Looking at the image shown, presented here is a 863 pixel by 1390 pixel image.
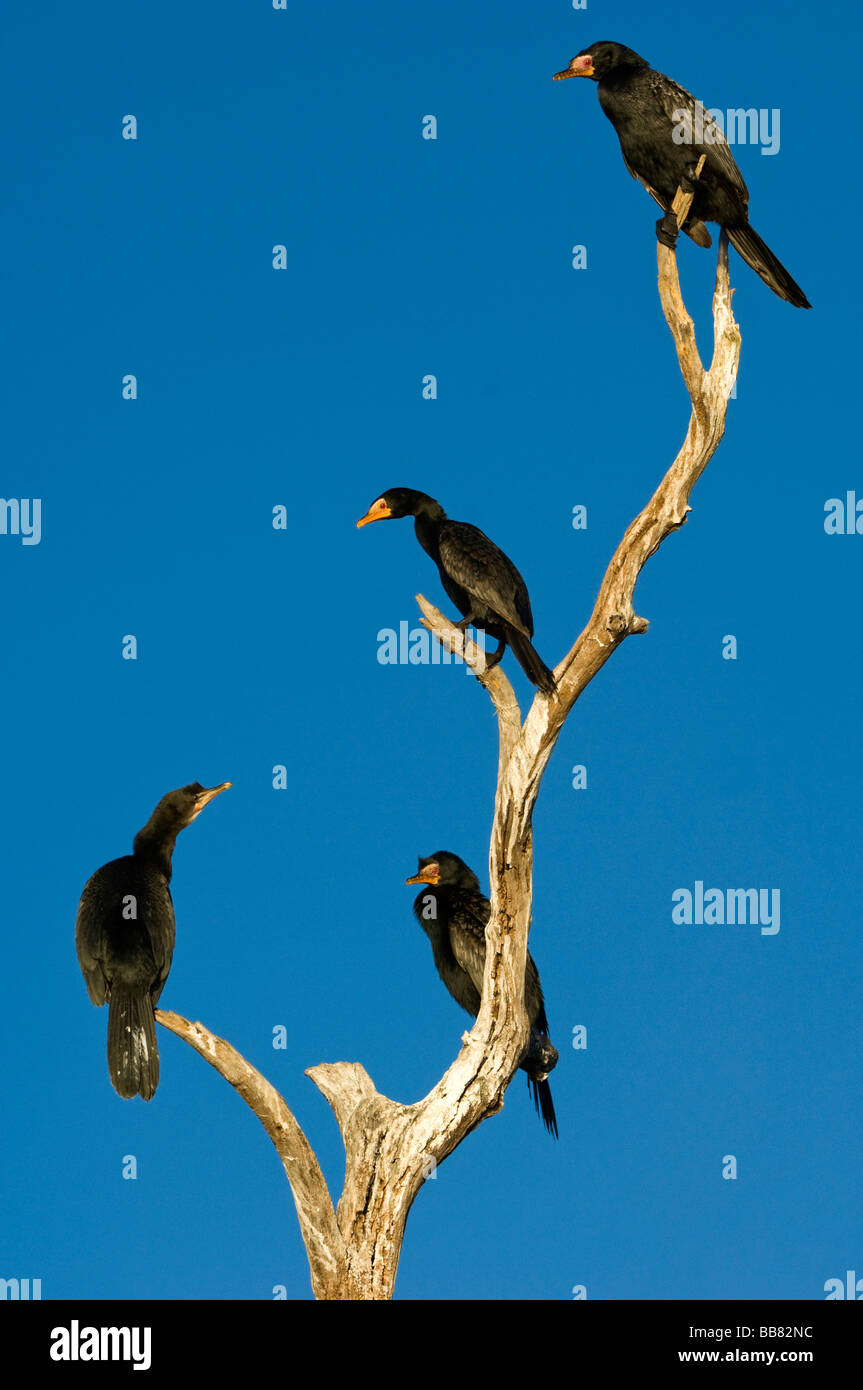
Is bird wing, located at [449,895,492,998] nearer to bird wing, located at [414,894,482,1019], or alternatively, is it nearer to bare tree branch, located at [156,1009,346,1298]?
bird wing, located at [414,894,482,1019]

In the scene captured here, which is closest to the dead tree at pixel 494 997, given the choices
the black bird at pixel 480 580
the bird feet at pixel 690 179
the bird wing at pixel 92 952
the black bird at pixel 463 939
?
the bird feet at pixel 690 179

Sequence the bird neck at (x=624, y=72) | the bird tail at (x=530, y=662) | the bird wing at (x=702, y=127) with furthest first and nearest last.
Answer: the bird neck at (x=624, y=72) < the bird wing at (x=702, y=127) < the bird tail at (x=530, y=662)

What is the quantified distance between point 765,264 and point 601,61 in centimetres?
167

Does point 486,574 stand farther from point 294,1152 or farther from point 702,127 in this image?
point 294,1152

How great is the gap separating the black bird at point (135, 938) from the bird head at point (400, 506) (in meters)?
2.20

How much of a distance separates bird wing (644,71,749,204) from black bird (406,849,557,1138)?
444cm


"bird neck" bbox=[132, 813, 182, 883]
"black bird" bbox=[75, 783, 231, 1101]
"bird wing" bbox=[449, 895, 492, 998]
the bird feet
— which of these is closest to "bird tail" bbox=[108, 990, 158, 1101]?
"black bird" bbox=[75, 783, 231, 1101]

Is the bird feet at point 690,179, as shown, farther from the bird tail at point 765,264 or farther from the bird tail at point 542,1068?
the bird tail at point 542,1068

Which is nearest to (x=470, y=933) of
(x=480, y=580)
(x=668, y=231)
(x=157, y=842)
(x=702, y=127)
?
(x=157, y=842)

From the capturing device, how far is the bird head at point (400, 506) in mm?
10312

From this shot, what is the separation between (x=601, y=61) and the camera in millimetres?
9750

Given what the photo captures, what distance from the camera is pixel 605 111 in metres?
9.74

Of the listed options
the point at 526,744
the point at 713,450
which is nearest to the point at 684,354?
the point at 713,450
